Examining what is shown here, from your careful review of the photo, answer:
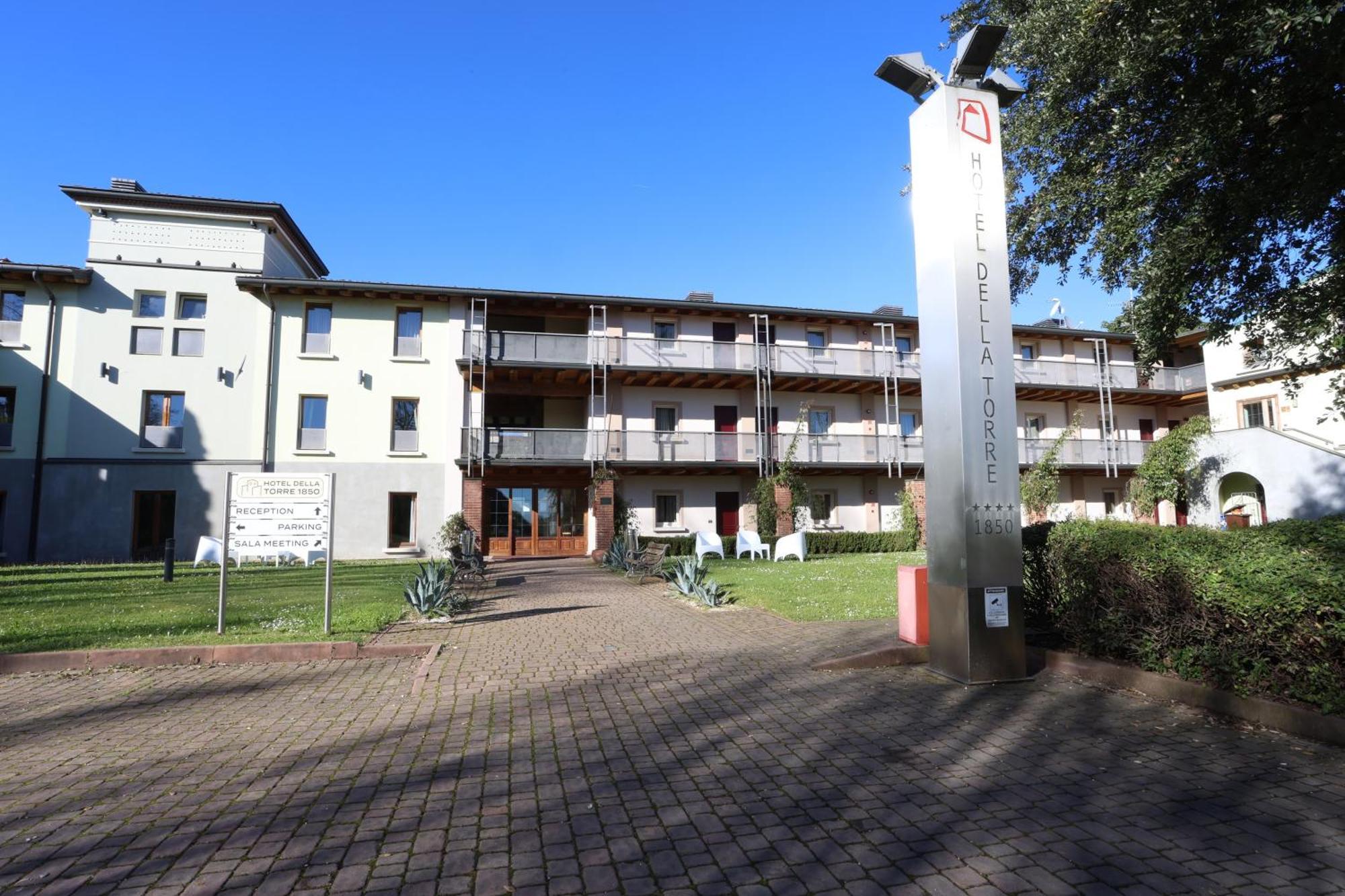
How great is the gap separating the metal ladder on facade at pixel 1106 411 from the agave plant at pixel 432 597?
29.0 meters

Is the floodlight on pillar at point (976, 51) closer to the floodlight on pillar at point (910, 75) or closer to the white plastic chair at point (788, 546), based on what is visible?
the floodlight on pillar at point (910, 75)

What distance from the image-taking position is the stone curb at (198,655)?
277 inches

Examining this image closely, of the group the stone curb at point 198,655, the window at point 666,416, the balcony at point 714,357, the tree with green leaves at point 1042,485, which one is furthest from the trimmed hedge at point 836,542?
the stone curb at point 198,655

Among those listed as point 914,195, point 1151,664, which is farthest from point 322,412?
point 1151,664

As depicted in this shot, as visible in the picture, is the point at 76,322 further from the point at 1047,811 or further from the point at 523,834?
the point at 1047,811

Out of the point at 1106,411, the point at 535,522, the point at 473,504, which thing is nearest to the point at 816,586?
the point at 473,504

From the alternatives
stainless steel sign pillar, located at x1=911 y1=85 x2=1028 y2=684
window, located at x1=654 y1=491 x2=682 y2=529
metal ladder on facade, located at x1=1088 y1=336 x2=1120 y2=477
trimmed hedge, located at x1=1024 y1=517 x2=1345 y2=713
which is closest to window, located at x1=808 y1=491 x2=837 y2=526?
window, located at x1=654 y1=491 x2=682 y2=529

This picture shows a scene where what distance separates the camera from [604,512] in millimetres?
23719

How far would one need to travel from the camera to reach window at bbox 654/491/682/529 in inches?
1043

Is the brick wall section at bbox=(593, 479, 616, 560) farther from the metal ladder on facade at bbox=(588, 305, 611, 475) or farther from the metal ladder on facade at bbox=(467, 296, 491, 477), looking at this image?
the metal ladder on facade at bbox=(467, 296, 491, 477)

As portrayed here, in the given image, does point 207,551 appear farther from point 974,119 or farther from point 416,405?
point 974,119

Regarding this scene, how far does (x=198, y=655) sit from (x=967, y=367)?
7971mm

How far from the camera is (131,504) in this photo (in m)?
23.1

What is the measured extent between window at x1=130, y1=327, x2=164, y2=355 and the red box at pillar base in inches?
1021
